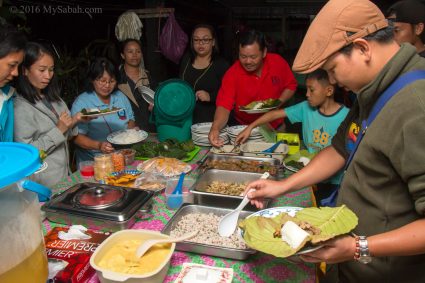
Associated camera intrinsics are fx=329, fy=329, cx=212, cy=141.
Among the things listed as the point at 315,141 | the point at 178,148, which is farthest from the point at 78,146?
the point at 315,141

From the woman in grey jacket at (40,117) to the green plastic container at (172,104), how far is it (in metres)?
0.81

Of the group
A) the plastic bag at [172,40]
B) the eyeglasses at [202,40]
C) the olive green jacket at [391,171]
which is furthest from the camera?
the plastic bag at [172,40]

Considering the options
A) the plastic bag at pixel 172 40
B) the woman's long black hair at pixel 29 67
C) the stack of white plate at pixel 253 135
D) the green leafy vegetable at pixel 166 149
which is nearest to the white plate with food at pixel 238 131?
the stack of white plate at pixel 253 135

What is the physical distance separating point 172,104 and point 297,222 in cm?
214

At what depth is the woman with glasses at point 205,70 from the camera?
3766mm

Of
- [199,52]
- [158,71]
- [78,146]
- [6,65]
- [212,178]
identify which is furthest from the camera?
[158,71]

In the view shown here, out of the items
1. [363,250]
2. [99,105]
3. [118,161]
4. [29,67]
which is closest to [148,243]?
[363,250]

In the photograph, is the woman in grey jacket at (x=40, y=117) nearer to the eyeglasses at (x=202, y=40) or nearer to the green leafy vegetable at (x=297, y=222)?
the eyeglasses at (x=202, y=40)

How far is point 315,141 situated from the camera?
9.65ft

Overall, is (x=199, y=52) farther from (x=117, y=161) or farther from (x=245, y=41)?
(x=117, y=161)

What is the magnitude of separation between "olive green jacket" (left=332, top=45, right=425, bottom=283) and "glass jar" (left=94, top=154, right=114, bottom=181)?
1.56 meters

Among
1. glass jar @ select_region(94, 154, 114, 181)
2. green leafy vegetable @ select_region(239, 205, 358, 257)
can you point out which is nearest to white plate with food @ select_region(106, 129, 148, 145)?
glass jar @ select_region(94, 154, 114, 181)

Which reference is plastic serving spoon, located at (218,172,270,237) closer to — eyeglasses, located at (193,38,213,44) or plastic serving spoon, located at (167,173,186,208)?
plastic serving spoon, located at (167,173,186,208)

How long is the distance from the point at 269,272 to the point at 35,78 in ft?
7.31
